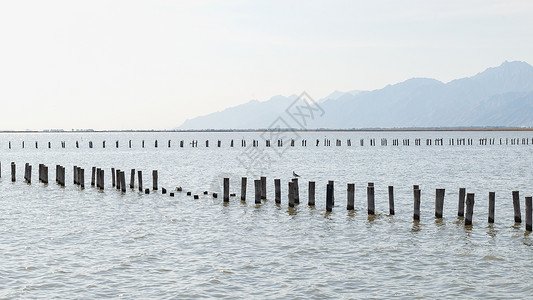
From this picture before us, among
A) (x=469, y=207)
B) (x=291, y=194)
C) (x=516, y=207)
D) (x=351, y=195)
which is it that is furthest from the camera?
(x=291, y=194)

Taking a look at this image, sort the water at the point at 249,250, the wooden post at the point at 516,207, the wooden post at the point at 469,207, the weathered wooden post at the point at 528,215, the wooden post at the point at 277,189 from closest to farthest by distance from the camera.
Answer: the water at the point at 249,250 < the weathered wooden post at the point at 528,215 < the wooden post at the point at 516,207 < the wooden post at the point at 469,207 < the wooden post at the point at 277,189

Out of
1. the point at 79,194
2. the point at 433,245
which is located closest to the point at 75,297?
the point at 433,245

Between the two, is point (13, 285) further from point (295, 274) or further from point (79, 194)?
point (79, 194)

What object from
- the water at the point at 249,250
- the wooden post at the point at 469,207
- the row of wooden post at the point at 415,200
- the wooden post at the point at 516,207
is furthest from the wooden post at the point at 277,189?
the wooden post at the point at 516,207

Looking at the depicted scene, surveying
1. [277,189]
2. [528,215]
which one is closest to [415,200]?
[528,215]

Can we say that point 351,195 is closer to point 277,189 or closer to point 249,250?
point 277,189

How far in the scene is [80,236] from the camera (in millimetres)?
19984

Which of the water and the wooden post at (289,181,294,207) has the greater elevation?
the wooden post at (289,181,294,207)

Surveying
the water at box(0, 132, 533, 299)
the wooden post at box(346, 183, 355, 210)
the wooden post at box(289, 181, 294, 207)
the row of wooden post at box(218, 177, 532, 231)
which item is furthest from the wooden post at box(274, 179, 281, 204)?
the wooden post at box(346, 183, 355, 210)

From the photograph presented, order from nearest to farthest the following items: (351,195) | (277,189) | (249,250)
A: 1. (249,250)
2. (351,195)
3. (277,189)

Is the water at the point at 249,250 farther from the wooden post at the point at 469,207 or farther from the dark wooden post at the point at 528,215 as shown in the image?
the wooden post at the point at 469,207

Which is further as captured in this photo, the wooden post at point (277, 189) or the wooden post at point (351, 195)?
the wooden post at point (277, 189)

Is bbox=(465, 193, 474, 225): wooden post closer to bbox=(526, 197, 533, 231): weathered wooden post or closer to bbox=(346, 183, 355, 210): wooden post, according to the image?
bbox=(526, 197, 533, 231): weathered wooden post

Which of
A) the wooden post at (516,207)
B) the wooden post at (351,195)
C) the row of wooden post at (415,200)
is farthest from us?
the wooden post at (351,195)
